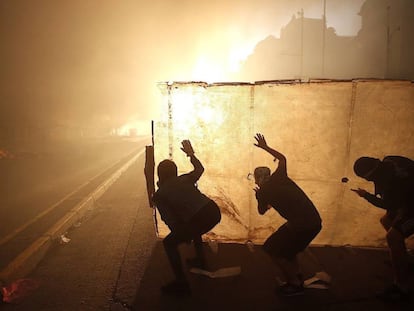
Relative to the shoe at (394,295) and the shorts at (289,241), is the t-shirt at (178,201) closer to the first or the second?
the shorts at (289,241)

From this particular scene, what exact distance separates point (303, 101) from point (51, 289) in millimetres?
4247

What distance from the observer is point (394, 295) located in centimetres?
310

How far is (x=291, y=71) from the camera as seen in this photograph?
4700cm

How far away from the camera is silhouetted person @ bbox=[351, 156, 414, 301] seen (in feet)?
10.0

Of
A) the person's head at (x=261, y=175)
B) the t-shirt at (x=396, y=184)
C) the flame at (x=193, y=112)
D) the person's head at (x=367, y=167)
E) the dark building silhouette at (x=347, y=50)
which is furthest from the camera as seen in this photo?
the dark building silhouette at (x=347, y=50)

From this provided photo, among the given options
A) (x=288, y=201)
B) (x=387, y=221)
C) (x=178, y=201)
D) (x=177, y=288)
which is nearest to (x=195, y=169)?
(x=178, y=201)

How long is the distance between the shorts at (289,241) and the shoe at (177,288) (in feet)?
3.48

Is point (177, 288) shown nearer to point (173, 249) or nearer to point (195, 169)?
point (173, 249)

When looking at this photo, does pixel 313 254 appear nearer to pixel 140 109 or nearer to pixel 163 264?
pixel 163 264

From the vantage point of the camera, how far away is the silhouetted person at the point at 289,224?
306 centimetres

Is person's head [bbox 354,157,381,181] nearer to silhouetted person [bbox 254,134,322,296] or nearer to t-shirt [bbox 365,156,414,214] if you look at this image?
t-shirt [bbox 365,156,414,214]

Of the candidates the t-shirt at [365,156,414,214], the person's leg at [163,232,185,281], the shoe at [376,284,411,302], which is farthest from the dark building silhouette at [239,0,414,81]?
the person's leg at [163,232,185,281]

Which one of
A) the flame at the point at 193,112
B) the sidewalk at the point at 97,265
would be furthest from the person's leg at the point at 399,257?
the sidewalk at the point at 97,265

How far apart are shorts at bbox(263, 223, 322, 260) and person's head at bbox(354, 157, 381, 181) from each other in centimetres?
81
